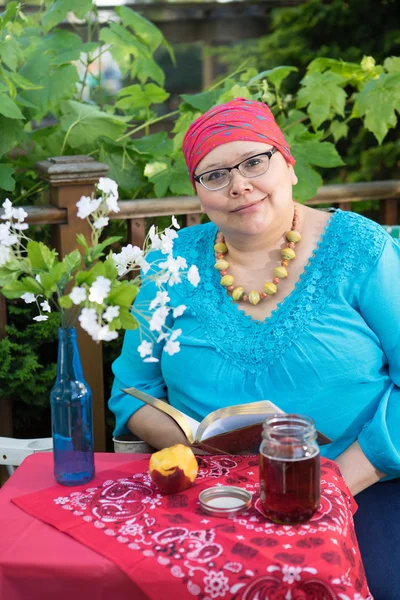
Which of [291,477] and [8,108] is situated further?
[8,108]

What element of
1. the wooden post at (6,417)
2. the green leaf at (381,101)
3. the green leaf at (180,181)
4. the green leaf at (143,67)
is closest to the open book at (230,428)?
the wooden post at (6,417)

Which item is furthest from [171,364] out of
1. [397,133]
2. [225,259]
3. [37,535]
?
[397,133]

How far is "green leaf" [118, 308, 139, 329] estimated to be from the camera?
5.18 feet

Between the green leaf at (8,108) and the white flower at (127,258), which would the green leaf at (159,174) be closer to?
the green leaf at (8,108)

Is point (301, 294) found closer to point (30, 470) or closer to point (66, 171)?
point (30, 470)

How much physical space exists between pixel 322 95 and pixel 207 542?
84.1 inches

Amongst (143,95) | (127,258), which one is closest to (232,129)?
(127,258)

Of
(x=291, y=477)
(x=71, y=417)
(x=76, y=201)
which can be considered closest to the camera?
(x=291, y=477)

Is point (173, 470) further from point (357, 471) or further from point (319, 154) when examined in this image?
point (319, 154)

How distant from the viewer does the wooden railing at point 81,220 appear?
9.09 feet

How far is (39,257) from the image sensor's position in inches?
64.3

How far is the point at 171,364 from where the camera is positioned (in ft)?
7.22

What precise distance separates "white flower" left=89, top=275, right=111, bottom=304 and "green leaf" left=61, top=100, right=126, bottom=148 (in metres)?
1.66

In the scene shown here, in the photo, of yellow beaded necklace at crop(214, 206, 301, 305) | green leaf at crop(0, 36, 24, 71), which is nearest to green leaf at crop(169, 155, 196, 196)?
green leaf at crop(0, 36, 24, 71)
